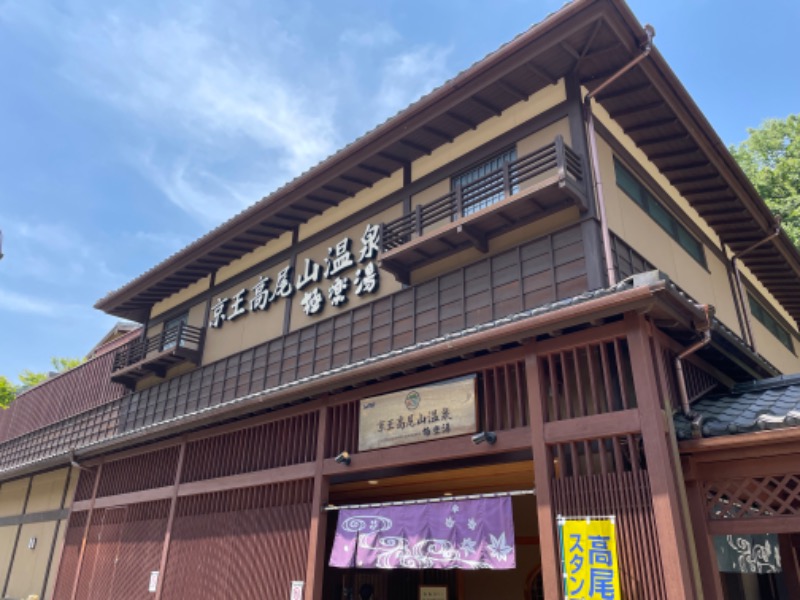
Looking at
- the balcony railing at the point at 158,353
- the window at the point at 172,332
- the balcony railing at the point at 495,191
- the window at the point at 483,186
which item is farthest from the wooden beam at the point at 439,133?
the window at the point at 172,332

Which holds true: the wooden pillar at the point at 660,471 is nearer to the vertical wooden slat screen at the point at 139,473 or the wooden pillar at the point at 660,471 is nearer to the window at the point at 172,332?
the vertical wooden slat screen at the point at 139,473

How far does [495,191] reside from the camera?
10344mm

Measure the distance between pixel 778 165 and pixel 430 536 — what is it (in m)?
24.5

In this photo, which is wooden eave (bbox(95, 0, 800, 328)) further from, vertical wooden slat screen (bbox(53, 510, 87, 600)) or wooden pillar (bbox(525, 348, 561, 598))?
vertical wooden slat screen (bbox(53, 510, 87, 600))

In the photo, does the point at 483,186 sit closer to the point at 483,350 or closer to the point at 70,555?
the point at 483,350

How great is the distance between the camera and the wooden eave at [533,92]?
9.52 meters

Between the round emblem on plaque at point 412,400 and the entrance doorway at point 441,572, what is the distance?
5.76ft

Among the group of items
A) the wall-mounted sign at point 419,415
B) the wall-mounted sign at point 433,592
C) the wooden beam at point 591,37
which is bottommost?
the wall-mounted sign at point 433,592

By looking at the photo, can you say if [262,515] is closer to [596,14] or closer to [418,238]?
[418,238]

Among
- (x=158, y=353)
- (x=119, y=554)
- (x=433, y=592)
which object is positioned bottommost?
(x=433, y=592)

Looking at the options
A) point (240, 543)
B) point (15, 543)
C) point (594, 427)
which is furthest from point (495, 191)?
point (15, 543)

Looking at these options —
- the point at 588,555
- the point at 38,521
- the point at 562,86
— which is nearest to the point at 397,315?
the point at 562,86

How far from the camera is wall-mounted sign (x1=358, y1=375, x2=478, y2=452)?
28.3ft

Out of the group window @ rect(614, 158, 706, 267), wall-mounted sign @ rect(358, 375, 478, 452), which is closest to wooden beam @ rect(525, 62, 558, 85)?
window @ rect(614, 158, 706, 267)
